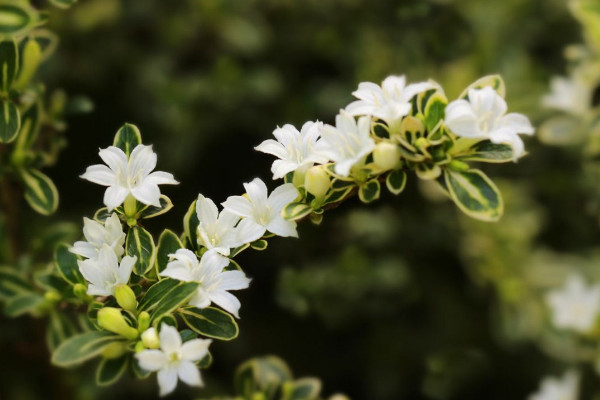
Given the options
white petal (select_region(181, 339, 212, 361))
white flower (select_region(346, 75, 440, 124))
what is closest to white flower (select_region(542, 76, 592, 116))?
white flower (select_region(346, 75, 440, 124))

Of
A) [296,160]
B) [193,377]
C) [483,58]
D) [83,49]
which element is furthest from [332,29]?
[193,377]

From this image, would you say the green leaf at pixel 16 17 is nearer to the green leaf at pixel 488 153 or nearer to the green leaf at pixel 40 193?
the green leaf at pixel 40 193

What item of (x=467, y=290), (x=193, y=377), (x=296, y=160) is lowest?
(x=193, y=377)

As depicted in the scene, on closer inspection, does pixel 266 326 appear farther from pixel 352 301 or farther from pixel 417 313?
pixel 417 313

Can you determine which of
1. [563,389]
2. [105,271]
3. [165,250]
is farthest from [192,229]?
[563,389]

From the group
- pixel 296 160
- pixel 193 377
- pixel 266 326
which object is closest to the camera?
pixel 193 377

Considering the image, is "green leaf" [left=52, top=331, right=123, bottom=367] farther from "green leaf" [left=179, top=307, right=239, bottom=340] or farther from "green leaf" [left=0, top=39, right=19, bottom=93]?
"green leaf" [left=0, top=39, right=19, bottom=93]

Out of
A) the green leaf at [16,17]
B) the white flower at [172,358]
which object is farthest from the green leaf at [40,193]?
the white flower at [172,358]

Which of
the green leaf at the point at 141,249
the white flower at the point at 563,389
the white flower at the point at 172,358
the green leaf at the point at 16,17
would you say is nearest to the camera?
the white flower at the point at 172,358
